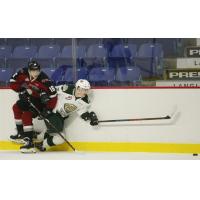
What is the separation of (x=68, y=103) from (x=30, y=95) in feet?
1.33

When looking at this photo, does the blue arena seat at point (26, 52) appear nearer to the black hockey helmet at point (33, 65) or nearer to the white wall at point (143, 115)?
the black hockey helmet at point (33, 65)

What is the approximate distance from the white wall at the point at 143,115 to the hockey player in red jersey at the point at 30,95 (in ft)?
0.46

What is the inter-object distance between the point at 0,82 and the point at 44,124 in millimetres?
644

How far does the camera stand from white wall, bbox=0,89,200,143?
13.9 ft

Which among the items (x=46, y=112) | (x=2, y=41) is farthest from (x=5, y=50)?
(x=46, y=112)

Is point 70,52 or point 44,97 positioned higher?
point 70,52

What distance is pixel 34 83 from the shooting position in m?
4.37

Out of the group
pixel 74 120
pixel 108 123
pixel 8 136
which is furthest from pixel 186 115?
pixel 8 136

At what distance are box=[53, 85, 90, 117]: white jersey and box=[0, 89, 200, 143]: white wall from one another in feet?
0.30

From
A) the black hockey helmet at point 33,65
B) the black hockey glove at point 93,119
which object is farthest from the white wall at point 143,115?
the black hockey helmet at point 33,65

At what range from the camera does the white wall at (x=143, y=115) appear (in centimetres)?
425

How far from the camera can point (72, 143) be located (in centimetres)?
440

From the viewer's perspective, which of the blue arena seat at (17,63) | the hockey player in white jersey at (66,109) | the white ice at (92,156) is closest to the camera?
the white ice at (92,156)

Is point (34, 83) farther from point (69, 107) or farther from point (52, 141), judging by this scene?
point (52, 141)
